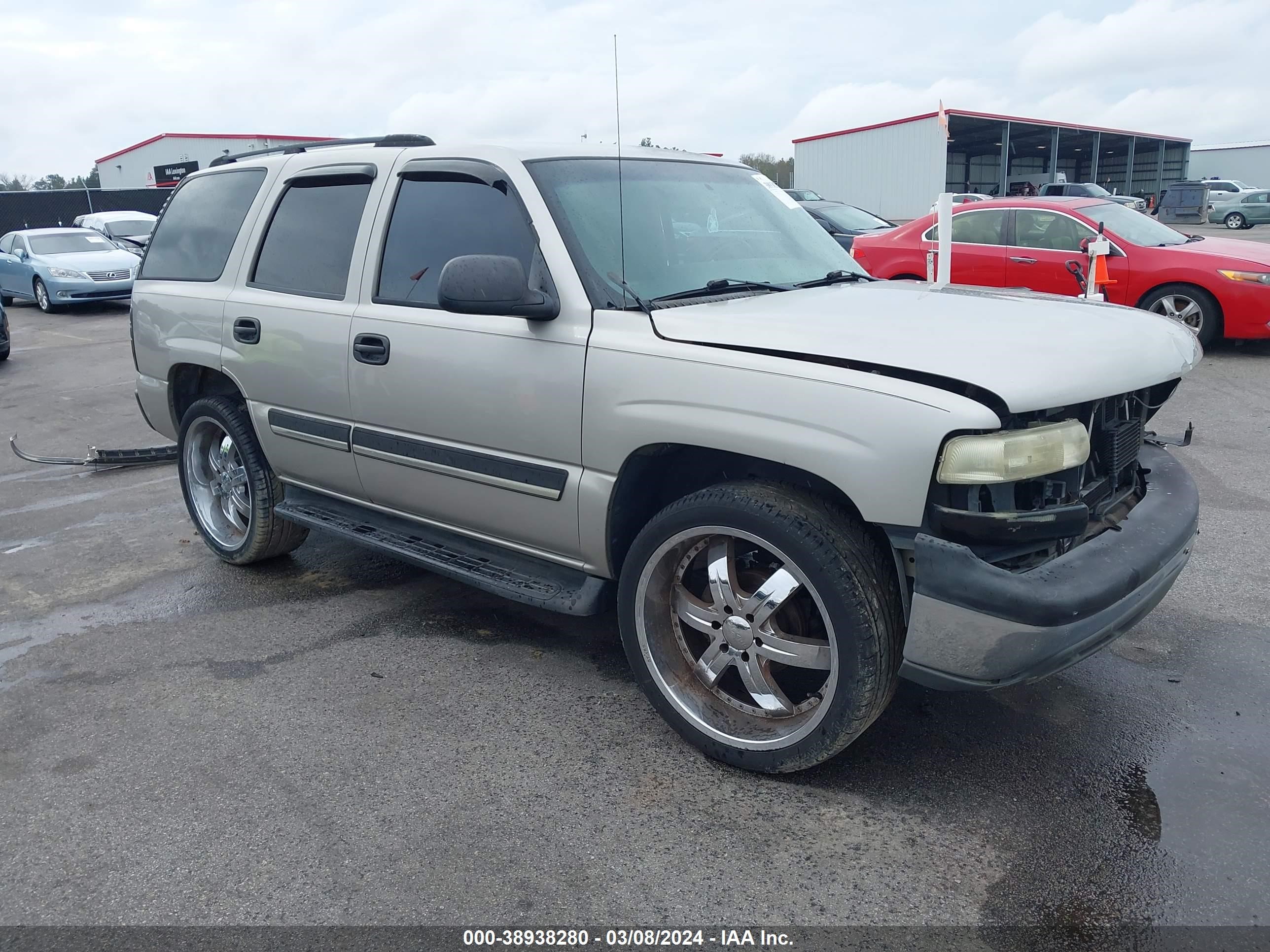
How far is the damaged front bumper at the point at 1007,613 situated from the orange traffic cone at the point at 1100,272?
803 cm

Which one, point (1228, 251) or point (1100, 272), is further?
point (1100, 272)

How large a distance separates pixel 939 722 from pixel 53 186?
2879 inches

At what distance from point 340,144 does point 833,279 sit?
2.26 m

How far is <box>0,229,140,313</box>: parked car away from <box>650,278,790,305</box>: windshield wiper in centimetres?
1623

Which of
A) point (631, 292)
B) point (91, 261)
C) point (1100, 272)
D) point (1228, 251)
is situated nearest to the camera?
point (631, 292)

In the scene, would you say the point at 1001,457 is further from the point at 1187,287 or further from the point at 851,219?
the point at 851,219

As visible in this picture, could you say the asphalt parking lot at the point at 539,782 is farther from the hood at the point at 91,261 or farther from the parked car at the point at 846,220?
the hood at the point at 91,261

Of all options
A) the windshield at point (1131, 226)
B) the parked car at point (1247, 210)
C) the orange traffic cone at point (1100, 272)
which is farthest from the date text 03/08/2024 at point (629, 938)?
the parked car at point (1247, 210)

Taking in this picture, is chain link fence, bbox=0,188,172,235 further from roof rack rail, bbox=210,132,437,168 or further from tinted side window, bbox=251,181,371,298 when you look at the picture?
tinted side window, bbox=251,181,371,298

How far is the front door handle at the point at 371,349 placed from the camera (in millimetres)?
3820

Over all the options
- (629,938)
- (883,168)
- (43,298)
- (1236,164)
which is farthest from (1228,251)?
(1236,164)

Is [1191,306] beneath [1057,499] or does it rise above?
beneath

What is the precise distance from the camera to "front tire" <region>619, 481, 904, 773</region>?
2.74 m

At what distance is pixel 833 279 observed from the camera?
3916mm
